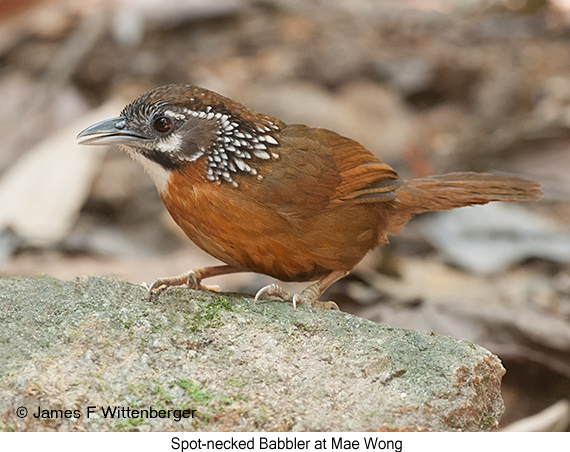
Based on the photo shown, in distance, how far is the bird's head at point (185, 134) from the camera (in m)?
3.56

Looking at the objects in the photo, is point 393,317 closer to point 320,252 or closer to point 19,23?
point 320,252

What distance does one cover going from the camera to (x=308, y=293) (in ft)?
11.8

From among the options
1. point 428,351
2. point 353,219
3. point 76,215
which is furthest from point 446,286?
→ point 76,215

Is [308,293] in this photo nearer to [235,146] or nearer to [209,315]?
[209,315]

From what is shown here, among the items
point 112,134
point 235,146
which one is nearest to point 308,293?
point 235,146

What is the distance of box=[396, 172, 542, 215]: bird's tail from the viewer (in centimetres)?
386

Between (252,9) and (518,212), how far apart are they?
213 inches

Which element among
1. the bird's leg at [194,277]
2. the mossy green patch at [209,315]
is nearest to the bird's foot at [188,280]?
the bird's leg at [194,277]

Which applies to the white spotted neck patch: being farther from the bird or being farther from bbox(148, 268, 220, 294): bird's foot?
bbox(148, 268, 220, 294): bird's foot

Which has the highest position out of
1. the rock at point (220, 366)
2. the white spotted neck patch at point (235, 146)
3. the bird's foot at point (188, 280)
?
the white spotted neck patch at point (235, 146)

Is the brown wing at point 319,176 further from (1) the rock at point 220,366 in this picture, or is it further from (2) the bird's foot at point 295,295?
(1) the rock at point 220,366

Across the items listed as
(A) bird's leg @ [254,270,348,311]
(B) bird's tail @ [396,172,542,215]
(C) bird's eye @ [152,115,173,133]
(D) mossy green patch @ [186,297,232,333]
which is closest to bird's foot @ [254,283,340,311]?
(A) bird's leg @ [254,270,348,311]

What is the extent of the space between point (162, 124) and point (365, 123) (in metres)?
5.18

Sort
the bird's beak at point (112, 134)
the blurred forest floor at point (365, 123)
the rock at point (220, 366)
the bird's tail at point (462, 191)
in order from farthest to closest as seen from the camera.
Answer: the blurred forest floor at point (365, 123) → the bird's tail at point (462, 191) → the bird's beak at point (112, 134) → the rock at point (220, 366)
